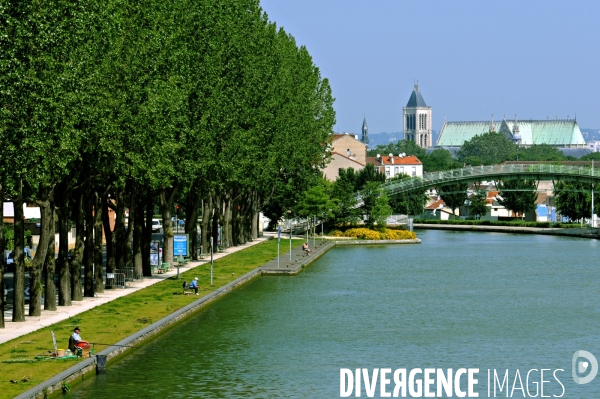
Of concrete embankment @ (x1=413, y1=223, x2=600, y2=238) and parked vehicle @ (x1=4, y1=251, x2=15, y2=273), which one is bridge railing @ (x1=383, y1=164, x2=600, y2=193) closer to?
concrete embankment @ (x1=413, y1=223, x2=600, y2=238)

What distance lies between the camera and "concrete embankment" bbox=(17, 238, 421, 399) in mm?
30859

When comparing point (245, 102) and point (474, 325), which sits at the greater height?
point (245, 102)

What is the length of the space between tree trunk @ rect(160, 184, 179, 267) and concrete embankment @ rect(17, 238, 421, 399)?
4974 millimetres

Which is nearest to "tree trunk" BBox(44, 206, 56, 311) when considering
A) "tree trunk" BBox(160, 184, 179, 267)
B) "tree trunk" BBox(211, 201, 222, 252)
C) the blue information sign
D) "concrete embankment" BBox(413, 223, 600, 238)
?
"tree trunk" BBox(160, 184, 179, 267)

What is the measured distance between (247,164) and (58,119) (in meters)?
37.1

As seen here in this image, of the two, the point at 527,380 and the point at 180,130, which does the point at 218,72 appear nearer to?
the point at 180,130

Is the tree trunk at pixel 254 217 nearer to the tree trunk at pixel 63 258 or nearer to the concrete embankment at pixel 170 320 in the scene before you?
the concrete embankment at pixel 170 320

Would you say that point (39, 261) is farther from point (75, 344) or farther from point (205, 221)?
point (205, 221)

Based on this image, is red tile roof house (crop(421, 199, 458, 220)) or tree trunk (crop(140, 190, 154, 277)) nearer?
tree trunk (crop(140, 190, 154, 277))

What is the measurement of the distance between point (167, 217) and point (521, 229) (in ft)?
287

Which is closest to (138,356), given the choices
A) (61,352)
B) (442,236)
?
(61,352)

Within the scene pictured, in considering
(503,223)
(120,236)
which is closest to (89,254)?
(120,236)

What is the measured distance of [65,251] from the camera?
1855 inches

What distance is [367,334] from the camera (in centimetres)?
4484
